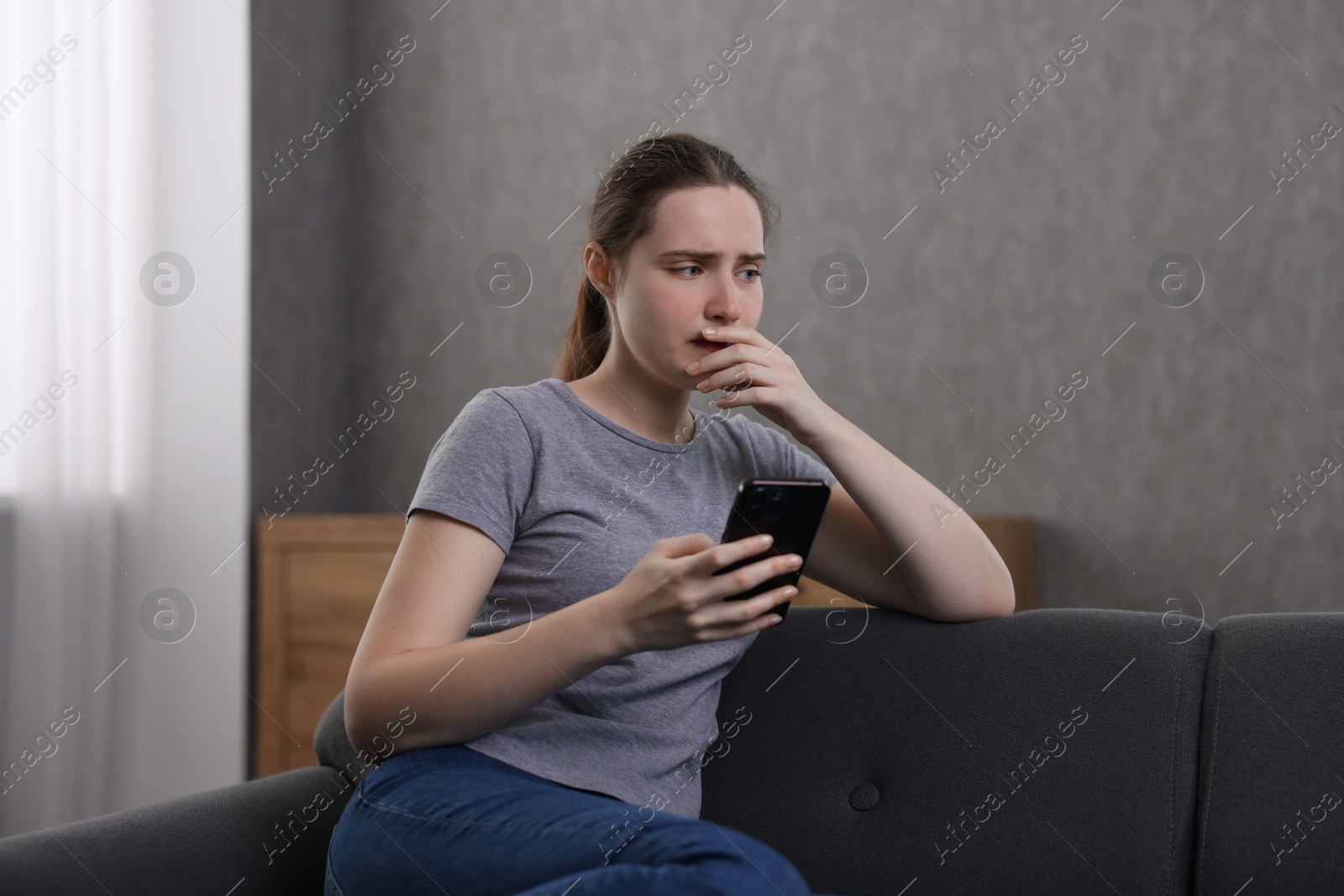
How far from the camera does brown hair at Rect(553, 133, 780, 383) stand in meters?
1.34

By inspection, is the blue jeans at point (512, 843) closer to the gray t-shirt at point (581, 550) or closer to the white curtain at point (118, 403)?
the gray t-shirt at point (581, 550)

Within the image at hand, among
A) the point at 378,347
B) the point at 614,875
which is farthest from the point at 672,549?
the point at 378,347

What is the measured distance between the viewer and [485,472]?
1187 millimetres

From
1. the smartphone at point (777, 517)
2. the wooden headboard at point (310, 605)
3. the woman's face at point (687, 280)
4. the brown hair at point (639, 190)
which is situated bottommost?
the wooden headboard at point (310, 605)

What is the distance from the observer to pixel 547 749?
1148 mm

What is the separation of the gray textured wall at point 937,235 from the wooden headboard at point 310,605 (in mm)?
280

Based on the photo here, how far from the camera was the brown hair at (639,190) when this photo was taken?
134 cm

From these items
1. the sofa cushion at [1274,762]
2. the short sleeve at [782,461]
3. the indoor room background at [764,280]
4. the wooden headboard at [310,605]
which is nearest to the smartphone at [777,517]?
the short sleeve at [782,461]

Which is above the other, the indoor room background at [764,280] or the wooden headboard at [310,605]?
the indoor room background at [764,280]

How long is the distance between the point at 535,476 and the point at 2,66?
2.11m

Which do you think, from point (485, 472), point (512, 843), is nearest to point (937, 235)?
point (485, 472)

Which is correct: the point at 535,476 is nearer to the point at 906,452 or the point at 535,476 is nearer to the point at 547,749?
the point at 547,749

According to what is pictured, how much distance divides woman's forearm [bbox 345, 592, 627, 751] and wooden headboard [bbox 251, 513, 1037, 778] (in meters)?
1.74

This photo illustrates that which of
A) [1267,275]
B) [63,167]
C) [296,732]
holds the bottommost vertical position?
[296,732]
